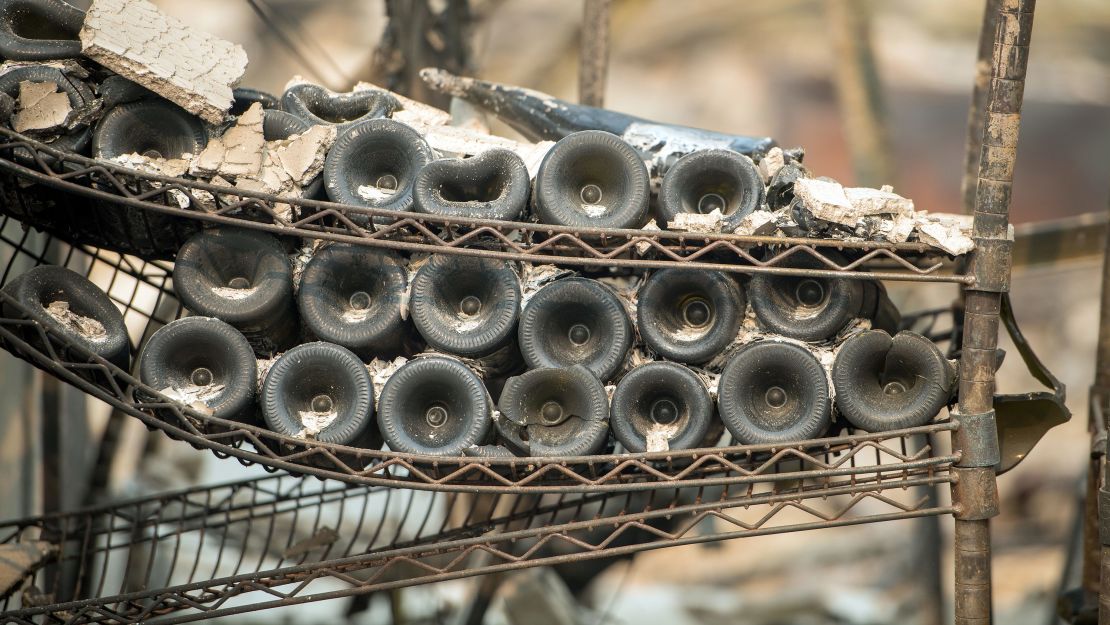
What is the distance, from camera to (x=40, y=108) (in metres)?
4.73

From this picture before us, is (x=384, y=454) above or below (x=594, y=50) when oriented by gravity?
below

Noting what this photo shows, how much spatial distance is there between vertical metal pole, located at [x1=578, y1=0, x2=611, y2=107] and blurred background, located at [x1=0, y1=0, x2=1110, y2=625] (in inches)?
76.2

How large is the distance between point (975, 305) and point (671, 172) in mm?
1580

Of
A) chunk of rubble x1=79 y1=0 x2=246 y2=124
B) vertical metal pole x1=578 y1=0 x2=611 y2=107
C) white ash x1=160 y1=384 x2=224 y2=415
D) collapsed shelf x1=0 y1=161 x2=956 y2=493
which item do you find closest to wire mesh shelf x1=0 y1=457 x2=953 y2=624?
collapsed shelf x1=0 y1=161 x2=956 y2=493

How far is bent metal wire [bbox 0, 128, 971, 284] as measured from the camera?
454 centimetres

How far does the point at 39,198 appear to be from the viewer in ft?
16.4

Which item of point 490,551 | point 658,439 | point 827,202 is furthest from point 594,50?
point 490,551

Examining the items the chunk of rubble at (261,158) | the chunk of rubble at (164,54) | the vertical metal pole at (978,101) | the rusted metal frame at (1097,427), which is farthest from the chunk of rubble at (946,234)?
the chunk of rubble at (164,54)

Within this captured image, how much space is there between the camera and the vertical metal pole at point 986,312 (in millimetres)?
4656

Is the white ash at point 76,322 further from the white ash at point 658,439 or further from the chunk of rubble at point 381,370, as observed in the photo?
the white ash at point 658,439

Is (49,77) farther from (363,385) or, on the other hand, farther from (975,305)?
(975,305)

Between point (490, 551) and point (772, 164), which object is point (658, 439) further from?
point (772, 164)

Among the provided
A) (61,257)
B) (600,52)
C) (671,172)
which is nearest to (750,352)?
(671,172)

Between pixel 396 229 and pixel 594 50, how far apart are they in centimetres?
335
